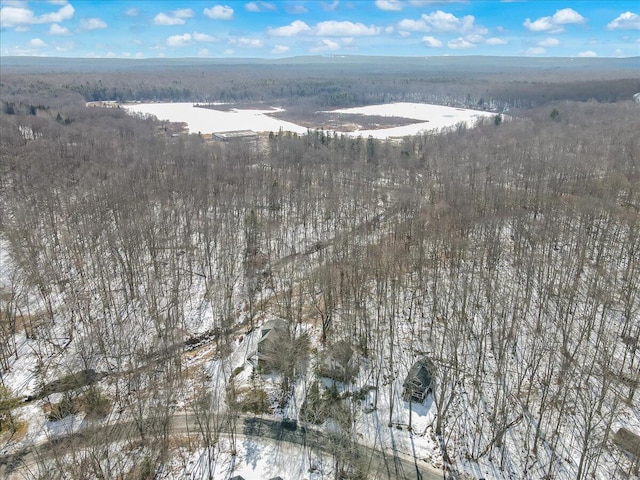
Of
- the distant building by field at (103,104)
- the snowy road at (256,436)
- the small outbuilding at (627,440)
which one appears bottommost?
the snowy road at (256,436)

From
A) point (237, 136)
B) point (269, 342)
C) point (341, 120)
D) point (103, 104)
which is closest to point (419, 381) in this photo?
point (269, 342)

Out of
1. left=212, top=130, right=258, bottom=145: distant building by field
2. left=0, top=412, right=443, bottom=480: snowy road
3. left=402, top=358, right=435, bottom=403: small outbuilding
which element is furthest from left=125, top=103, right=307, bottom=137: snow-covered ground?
left=0, top=412, right=443, bottom=480: snowy road

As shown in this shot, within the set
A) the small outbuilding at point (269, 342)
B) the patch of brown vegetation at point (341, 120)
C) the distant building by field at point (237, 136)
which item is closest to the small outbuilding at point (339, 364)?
the small outbuilding at point (269, 342)

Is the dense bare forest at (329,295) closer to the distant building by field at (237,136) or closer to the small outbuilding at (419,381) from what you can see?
the small outbuilding at (419,381)

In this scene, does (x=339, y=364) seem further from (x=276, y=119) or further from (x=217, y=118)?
(x=217, y=118)

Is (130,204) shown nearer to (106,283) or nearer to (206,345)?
(106,283)

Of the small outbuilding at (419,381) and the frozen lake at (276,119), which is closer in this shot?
the small outbuilding at (419,381)

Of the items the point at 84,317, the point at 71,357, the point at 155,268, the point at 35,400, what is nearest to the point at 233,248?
the point at 155,268
